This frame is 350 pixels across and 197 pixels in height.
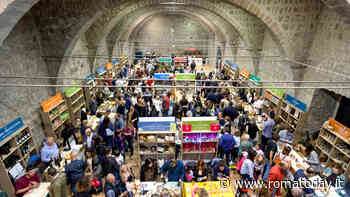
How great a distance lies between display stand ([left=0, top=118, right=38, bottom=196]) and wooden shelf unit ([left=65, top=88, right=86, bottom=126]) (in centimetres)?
237

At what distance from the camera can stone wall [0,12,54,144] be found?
5.84 meters

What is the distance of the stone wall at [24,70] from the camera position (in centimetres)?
584

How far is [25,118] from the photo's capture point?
21.4 feet

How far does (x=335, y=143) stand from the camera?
20.1 ft

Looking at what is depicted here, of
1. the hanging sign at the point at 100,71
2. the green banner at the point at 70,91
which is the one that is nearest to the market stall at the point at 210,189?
the green banner at the point at 70,91

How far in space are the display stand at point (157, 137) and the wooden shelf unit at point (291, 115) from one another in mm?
4749

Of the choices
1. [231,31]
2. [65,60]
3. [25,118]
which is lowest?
[25,118]

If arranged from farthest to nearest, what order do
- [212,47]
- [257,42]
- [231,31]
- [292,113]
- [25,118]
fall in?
[212,47], [231,31], [257,42], [292,113], [25,118]

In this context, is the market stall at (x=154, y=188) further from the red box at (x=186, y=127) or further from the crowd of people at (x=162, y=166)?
the red box at (x=186, y=127)

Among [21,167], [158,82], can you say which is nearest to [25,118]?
[21,167]

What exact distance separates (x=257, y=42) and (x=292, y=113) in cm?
440

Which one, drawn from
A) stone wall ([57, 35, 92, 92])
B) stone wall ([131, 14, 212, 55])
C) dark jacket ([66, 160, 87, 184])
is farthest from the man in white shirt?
stone wall ([131, 14, 212, 55])

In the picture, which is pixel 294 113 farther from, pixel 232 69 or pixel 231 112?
pixel 232 69

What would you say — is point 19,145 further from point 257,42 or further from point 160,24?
point 160,24
